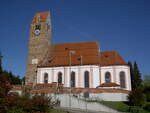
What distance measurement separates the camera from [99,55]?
183ft

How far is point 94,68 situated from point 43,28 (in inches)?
749

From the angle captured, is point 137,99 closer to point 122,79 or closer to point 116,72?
point 122,79

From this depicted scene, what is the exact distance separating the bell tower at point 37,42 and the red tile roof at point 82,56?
2391 mm

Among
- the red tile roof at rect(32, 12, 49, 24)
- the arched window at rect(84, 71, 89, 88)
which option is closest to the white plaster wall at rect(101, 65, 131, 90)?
the arched window at rect(84, 71, 89, 88)

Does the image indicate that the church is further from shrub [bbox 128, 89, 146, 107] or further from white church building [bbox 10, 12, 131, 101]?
shrub [bbox 128, 89, 146, 107]

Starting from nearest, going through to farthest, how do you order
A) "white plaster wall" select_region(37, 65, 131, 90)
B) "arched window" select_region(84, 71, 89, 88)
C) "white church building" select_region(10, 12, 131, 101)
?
"white church building" select_region(10, 12, 131, 101), "white plaster wall" select_region(37, 65, 131, 90), "arched window" select_region(84, 71, 89, 88)

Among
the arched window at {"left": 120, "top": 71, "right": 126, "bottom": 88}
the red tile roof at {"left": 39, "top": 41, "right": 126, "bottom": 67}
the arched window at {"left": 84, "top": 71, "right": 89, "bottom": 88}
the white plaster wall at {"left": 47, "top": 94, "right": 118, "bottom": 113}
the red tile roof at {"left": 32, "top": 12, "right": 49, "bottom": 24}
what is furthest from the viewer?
the red tile roof at {"left": 32, "top": 12, "right": 49, "bottom": 24}

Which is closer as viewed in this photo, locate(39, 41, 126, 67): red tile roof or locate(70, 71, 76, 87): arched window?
locate(70, 71, 76, 87): arched window

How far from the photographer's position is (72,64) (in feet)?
177

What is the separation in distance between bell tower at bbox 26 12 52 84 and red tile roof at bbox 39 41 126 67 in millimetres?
2391

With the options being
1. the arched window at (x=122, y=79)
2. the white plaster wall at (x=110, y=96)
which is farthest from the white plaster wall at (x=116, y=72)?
the white plaster wall at (x=110, y=96)

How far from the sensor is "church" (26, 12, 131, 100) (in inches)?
2008

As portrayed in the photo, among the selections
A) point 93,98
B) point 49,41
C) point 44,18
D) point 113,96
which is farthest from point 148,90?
point 44,18

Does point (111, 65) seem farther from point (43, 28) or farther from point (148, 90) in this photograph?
point (43, 28)
